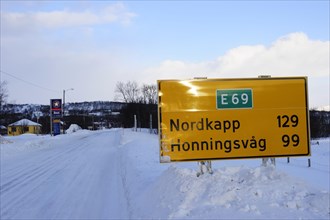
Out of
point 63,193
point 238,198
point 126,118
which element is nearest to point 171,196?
point 238,198

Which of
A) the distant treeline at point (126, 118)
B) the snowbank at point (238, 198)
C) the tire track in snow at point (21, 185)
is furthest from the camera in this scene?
the distant treeline at point (126, 118)

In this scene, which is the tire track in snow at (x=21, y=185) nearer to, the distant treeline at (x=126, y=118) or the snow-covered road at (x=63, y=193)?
the snow-covered road at (x=63, y=193)

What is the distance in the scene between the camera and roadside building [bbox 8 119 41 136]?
111 metres

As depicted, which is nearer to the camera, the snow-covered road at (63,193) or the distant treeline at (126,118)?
the snow-covered road at (63,193)

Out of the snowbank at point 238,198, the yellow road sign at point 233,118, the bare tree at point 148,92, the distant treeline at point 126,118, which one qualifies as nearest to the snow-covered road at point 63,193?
the snowbank at point 238,198

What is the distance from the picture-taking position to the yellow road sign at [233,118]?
7773 mm

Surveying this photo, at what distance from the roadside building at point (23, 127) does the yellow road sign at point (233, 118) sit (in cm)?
10856

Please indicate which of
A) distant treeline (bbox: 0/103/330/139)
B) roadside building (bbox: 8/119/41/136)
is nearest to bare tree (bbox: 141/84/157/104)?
distant treeline (bbox: 0/103/330/139)

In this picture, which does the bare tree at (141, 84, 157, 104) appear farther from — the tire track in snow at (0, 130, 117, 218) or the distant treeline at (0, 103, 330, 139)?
the tire track in snow at (0, 130, 117, 218)

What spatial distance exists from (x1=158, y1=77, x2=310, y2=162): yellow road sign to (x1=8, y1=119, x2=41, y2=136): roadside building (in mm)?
108563

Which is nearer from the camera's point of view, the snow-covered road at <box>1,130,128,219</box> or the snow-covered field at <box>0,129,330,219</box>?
the snow-covered field at <box>0,129,330,219</box>

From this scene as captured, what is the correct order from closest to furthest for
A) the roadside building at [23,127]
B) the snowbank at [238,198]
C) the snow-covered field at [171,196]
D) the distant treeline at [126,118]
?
the snowbank at [238,198]
the snow-covered field at [171,196]
the distant treeline at [126,118]
the roadside building at [23,127]

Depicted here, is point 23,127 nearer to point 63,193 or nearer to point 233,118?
point 63,193

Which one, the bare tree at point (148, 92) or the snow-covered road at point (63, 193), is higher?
the bare tree at point (148, 92)
